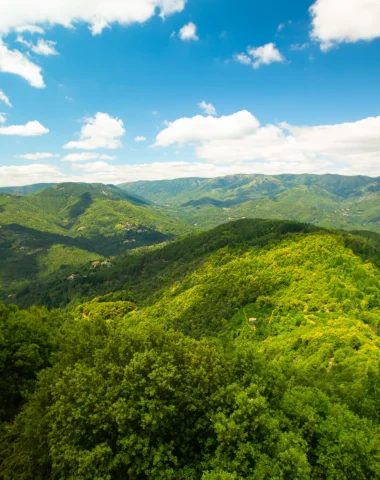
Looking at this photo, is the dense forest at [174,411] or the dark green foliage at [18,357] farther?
the dark green foliage at [18,357]

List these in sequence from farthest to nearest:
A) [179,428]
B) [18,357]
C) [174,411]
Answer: [18,357] < [179,428] < [174,411]

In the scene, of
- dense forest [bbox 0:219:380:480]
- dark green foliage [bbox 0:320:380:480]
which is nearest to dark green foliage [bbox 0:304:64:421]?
dense forest [bbox 0:219:380:480]

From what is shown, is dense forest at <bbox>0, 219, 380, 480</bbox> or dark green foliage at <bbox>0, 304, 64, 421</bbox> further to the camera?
dark green foliage at <bbox>0, 304, 64, 421</bbox>

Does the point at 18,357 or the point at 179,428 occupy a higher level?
the point at 179,428

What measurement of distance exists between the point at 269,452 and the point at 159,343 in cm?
1641

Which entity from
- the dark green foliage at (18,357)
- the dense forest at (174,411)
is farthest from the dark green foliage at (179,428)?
the dark green foliage at (18,357)

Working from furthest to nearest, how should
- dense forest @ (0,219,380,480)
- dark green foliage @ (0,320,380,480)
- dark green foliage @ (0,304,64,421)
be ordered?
dark green foliage @ (0,304,64,421), dense forest @ (0,219,380,480), dark green foliage @ (0,320,380,480)

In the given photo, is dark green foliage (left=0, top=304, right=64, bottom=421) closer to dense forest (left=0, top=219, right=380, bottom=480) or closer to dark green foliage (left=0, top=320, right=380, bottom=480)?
dense forest (left=0, top=219, right=380, bottom=480)

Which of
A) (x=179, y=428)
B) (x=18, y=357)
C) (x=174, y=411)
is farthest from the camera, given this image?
(x=18, y=357)

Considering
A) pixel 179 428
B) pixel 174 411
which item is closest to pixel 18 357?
pixel 179 428

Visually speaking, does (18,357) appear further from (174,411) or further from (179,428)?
(174,411)

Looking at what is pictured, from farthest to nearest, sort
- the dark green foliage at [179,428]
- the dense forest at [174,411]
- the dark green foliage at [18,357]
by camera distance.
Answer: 1. the dark green foliage at [18,357]
2. the dense forest at [174,411]
3. the dark green foliage at [179,428]

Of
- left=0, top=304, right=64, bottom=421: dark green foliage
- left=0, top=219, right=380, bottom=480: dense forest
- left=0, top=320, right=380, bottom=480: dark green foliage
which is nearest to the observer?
left=0, top=320, right=380, bottom=480: dark green foliage

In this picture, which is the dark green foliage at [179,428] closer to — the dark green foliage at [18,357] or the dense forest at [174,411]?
the dense forest at [174,411]
